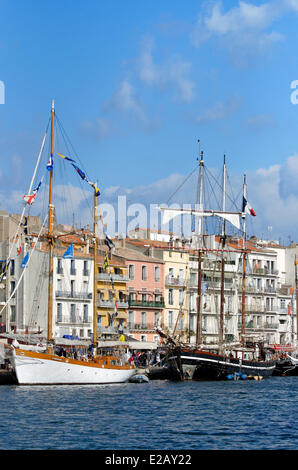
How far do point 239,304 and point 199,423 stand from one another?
79.2 m

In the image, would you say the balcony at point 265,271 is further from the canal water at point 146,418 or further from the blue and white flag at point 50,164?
the canal water at point 146,418

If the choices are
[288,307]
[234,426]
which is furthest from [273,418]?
[288,307]

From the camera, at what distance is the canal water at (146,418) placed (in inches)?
1608

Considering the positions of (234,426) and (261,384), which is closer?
(234,426)

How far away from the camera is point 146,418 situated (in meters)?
50.5

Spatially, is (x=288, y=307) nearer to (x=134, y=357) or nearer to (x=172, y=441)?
(x=134, y=357)

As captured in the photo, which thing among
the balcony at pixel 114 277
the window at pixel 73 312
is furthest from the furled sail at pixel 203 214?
the window at pixel 73 312

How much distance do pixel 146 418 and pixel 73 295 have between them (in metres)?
52.7

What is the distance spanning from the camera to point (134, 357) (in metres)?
97.1

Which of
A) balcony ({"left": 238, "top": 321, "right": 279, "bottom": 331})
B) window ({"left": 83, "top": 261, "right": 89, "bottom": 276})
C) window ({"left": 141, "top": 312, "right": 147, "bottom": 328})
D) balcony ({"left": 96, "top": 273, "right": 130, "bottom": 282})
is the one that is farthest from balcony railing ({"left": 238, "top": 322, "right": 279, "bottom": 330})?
window ({"left": 83, "top": 261, "right": 89, "bottom": 276})

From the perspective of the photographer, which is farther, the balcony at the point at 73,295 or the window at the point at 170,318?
the window at the point at 170,318

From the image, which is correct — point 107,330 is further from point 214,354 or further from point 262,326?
point 262,326

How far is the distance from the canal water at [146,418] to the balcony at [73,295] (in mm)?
28040

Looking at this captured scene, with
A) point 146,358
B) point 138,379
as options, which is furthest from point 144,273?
point 138,379
